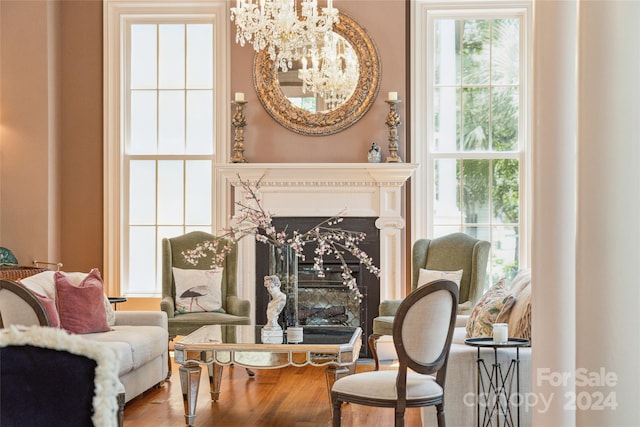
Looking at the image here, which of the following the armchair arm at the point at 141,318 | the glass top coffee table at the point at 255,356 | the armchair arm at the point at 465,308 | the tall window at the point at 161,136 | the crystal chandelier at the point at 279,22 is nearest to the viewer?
the glass top coffee table at the point at 255,356

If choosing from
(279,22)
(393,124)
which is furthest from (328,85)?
(279,22)

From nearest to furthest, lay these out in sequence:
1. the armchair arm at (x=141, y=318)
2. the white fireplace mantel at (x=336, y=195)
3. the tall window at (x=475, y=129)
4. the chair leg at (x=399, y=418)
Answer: the chair leg at (x=399, y=418), the armchair arm at (x=141, y=318), the white fireplace mantel at (x=336, y=195), the tall window at (x=475, y=129)

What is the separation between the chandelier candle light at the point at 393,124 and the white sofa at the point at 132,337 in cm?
261

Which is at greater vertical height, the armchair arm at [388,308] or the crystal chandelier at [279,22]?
the crystal chandelier at [279,22]

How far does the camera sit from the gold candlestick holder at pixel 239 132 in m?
8.00

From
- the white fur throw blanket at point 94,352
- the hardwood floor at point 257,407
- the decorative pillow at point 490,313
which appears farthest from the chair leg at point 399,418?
the white fur throw blanket at point 94,352

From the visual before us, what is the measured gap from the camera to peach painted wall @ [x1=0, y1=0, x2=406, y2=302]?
316 inches

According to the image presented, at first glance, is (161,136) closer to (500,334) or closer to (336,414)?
(336,414)

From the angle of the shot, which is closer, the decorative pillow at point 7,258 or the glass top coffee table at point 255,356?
the glass top coffee table at point 255,356

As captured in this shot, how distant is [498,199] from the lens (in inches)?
320

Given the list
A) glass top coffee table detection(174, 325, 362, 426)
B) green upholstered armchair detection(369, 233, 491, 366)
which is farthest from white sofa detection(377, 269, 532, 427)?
green upholstered armchair detection(369, 233, 491, 366)

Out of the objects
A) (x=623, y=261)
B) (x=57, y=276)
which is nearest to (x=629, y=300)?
(x=623, y=261)

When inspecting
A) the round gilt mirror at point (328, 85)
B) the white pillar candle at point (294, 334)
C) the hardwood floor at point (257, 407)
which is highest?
the round gilt mirror at point (328, 85)

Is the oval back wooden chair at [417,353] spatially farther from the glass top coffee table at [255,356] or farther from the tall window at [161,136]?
the tall window at [161,136]
